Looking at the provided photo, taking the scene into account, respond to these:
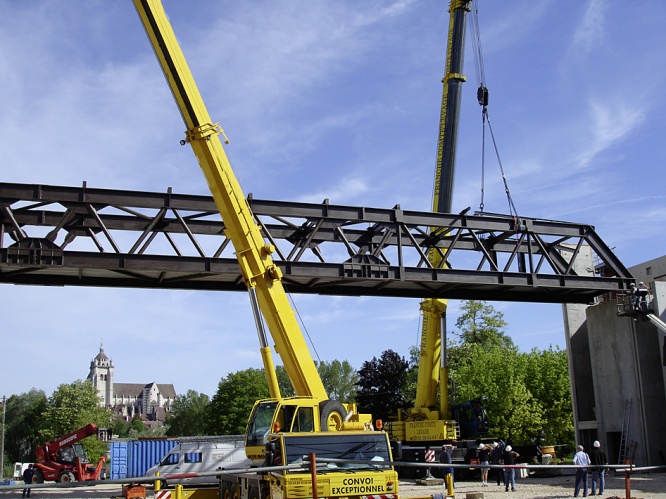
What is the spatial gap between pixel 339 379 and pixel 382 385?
33.8 m

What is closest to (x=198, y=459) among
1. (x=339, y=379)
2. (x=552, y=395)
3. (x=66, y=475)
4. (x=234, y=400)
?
(x=66, y=475)

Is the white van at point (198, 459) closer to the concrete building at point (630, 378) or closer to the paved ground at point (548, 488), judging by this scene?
the paved ground at point (548, 488)

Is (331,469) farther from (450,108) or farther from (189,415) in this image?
(189,415)

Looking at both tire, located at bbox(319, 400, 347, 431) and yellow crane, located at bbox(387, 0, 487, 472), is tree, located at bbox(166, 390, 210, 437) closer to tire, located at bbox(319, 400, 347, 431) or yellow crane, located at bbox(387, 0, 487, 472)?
yellow crane, located at bbox(387, 0, 487, 472)

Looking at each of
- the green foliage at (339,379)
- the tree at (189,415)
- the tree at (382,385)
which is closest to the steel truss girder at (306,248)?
the tree at (382,385)

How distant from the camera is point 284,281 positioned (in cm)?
2203

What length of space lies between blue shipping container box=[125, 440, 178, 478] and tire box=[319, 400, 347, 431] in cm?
3204

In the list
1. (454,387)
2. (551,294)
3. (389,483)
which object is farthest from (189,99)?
(454,387)

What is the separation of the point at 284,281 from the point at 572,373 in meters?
15.7

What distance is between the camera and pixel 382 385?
6225 cm

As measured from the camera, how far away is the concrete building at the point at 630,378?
2561cm

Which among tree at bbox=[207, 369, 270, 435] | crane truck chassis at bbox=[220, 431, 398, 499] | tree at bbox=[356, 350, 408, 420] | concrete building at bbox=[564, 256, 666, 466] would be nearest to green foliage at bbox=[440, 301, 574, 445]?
tree at bbox=[356, 350, 408, 420]

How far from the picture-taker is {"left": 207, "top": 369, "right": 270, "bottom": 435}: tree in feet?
251

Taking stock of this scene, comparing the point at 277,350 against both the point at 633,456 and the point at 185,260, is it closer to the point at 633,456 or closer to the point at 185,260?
the point at 185,260
